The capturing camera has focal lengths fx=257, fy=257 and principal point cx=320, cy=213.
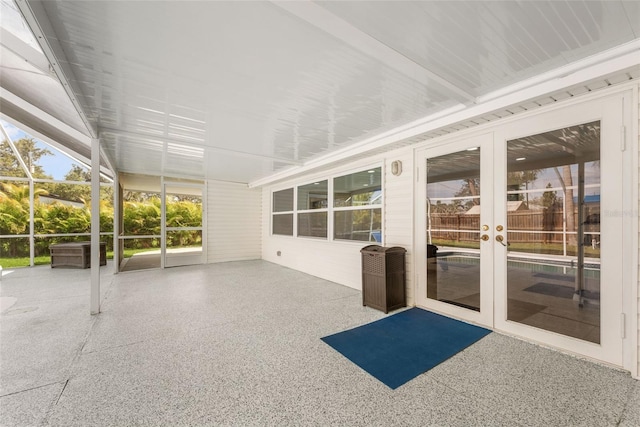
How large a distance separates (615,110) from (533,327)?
2216 millimetres

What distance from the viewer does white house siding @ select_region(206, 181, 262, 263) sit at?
8055mm

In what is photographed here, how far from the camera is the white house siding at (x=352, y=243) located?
4.10 meters

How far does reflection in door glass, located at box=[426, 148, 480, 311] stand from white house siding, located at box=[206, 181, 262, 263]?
6361mm

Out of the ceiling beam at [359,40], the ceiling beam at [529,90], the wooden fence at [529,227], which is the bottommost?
the wooden fence at [529,227]

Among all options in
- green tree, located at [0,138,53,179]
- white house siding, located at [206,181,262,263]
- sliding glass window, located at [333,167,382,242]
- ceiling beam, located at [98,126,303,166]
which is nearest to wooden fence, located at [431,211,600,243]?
sliding glass window, located at [333,167,382,242]

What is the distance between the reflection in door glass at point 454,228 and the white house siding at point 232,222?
250 inches

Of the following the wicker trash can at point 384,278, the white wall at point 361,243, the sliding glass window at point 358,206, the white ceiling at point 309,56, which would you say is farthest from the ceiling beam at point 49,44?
the sliding glass window at point 358,206

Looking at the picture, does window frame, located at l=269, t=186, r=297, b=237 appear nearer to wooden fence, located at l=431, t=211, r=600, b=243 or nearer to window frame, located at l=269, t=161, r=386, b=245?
window frame, located at l=269, t=161, r=386, b=245

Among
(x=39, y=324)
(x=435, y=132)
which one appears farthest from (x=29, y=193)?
(x=435, y=132)

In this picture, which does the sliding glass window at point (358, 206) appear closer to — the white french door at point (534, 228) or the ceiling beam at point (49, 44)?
the white french door at point (534, 228)

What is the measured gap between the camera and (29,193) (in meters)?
7.33

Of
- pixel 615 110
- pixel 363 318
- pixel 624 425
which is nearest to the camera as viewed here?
pixel 624 425

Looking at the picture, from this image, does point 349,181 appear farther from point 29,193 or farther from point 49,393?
point 29,193

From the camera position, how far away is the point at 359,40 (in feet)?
6.08
